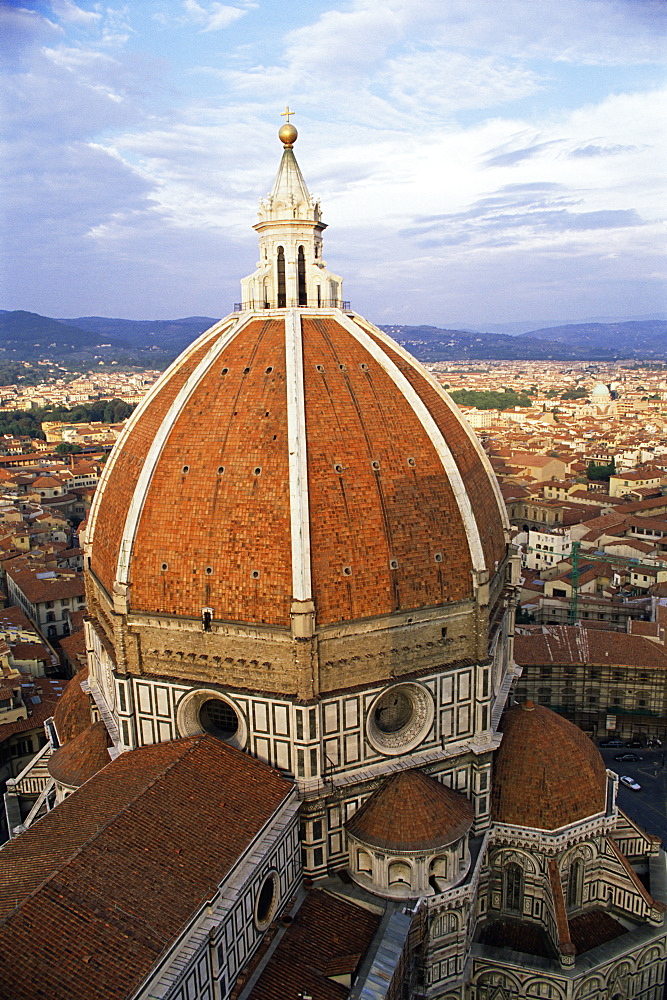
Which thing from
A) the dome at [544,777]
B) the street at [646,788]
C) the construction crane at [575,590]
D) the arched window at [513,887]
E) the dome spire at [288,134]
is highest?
the dome spire at [288,134]

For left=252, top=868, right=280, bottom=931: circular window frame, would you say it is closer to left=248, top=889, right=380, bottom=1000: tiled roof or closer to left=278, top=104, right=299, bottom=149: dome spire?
left=248, top=889, right=380, bottom=1000: tiled roof

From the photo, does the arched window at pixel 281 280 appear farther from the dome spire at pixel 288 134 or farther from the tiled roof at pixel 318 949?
the tiled roof at pixel 318 949

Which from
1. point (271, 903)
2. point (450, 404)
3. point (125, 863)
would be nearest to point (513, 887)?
point (271, 903)

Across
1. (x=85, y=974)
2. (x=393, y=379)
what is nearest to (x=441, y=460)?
(x=393, y=379)

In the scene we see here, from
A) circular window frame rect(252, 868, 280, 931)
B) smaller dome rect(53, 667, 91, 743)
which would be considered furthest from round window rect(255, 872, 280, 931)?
smaller dome rect(53, 667, 91, 743)

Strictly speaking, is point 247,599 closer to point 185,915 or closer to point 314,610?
point 314,610

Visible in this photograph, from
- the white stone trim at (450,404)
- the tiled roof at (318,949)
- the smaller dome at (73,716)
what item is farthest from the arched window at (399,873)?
the smaller dome at (73,716)
